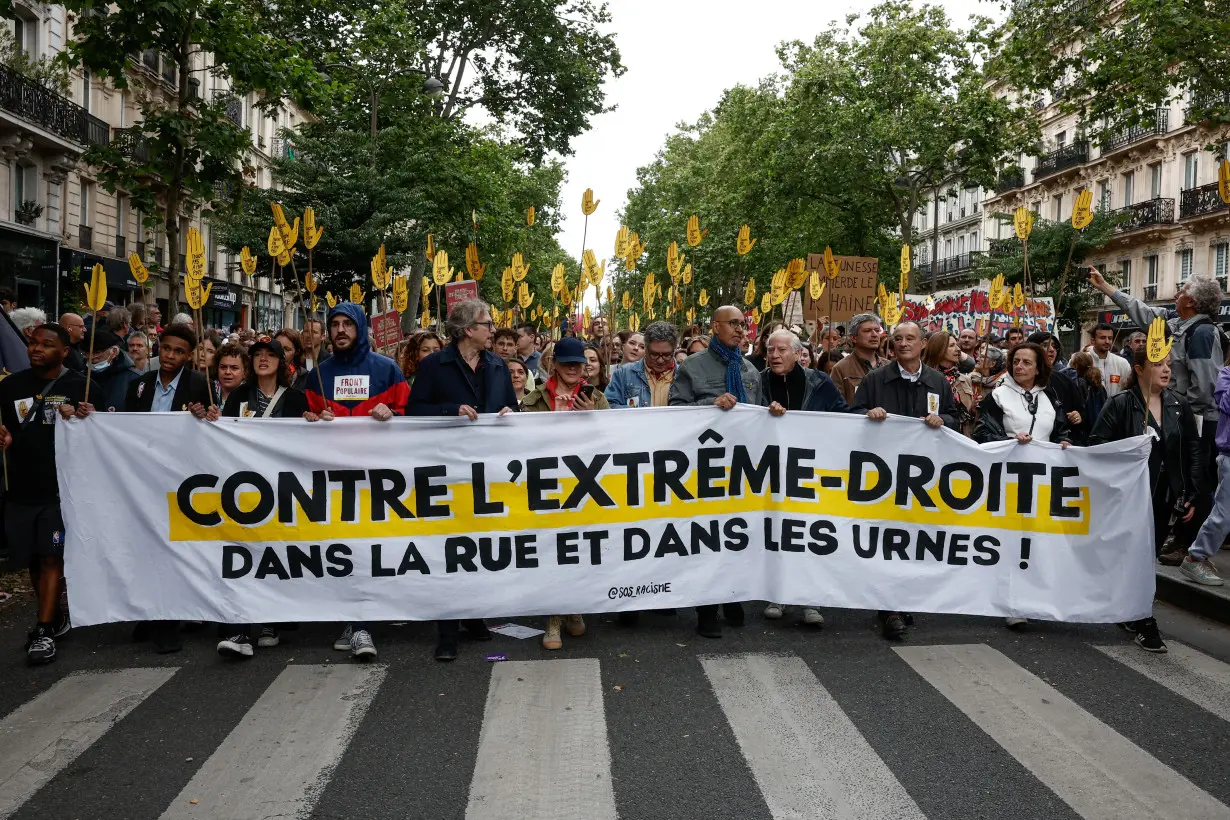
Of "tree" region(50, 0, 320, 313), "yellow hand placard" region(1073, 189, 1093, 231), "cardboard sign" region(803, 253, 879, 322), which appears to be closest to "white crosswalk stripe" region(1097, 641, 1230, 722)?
"yellow hand placard" region(1073, 189, 1093, 231)

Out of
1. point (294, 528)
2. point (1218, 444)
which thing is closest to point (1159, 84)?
point (1218, 444)

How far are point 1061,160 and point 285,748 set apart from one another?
5126cm

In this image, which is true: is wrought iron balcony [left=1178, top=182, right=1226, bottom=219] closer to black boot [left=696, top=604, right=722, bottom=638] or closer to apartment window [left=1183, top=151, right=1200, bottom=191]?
apartment window [left=1183, top=151, right=1200, bottom=191]

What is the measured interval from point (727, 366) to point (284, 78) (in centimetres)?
875

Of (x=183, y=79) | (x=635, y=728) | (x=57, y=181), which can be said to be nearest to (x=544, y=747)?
(x=635, y=728)

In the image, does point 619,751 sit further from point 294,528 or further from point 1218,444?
point 1218,444

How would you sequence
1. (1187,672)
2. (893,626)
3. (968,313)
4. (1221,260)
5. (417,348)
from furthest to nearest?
(1221,260) → (968,313) → (417,348) → (893,626) → (1187,672)

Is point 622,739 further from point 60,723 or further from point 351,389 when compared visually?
point 351,389

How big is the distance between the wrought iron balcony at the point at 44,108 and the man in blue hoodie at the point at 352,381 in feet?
71.1

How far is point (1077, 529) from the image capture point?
21.8ft

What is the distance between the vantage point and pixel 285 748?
4.67m

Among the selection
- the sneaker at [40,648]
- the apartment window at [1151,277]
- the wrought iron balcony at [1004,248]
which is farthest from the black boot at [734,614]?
the apartment window at [1151,277]

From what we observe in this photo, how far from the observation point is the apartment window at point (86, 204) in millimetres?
33000

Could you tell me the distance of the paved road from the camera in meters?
4.14
